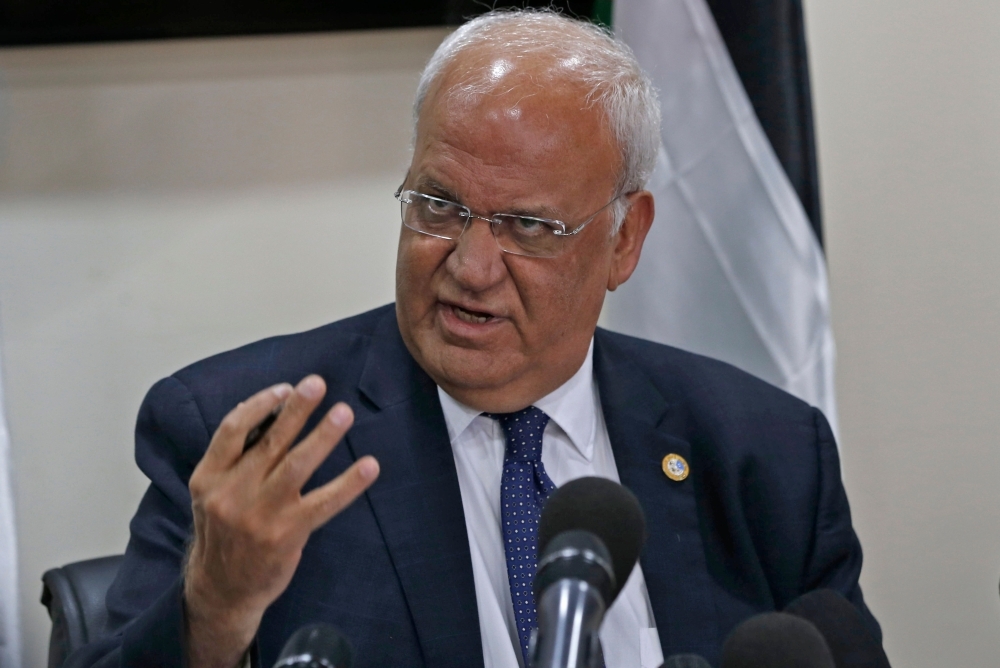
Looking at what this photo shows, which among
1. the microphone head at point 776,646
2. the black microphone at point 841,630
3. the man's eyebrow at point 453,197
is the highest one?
the man's eyebrow at point 453,197

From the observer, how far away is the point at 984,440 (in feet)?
10.3

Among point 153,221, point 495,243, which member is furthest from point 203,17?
point 495,243

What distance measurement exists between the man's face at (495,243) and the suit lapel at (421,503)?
9cm

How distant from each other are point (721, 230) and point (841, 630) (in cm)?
149

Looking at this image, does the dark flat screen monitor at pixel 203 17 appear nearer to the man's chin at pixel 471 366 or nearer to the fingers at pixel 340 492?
the man's chin at pixel 471 366

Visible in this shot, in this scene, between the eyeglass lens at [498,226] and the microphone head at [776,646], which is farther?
the eyeglass lens at [498,226]

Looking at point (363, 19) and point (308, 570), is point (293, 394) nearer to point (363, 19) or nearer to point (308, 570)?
point (308, 570)

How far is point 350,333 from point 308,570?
0.50 meters

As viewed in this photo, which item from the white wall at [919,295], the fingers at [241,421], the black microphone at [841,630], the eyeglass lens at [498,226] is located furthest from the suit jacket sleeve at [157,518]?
the white wall at [919,295]

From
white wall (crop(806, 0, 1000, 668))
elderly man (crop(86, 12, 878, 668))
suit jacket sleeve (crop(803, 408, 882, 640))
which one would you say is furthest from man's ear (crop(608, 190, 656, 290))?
white wall (crop(806, 0, 1000, 668))

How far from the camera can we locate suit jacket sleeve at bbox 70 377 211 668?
163cm

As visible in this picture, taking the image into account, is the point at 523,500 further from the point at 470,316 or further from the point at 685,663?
the point at 685,663

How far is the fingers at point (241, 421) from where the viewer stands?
1.17 m

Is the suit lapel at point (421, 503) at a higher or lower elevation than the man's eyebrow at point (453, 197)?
lower
